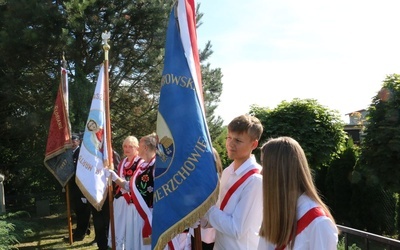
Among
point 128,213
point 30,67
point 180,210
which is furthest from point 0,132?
point 180,210

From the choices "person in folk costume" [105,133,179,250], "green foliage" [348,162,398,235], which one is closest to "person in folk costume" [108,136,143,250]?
"person in folk costume" [105,133,179,250]

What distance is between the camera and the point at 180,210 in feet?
9.30

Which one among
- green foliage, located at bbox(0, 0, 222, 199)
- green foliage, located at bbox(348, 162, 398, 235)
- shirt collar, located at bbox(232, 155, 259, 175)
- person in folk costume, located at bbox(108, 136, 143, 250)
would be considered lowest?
green foliage, located at bbox(348, 162, 398, 235)

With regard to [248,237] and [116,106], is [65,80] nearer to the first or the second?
[116,106]

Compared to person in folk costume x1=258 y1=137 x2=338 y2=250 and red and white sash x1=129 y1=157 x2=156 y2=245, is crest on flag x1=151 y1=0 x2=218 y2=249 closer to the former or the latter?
person in folk costume x1=258 y1=137 x2=338 y2=250

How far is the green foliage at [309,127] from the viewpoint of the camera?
8.89m

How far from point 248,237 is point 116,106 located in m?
9.17

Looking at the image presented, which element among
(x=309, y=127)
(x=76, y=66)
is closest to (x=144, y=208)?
(x=309, y=127)

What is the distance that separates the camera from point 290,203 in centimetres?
207

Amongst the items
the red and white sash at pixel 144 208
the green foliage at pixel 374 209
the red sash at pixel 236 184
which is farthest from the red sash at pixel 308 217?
the green foliage at pixel 374 209

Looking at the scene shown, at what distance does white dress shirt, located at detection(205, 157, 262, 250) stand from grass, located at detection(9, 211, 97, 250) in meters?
4.83

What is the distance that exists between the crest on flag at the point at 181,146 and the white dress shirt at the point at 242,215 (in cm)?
12

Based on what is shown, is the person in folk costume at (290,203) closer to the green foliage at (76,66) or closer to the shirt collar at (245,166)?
the shirt collar at (245,166)

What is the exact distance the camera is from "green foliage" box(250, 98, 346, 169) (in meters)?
8.89
